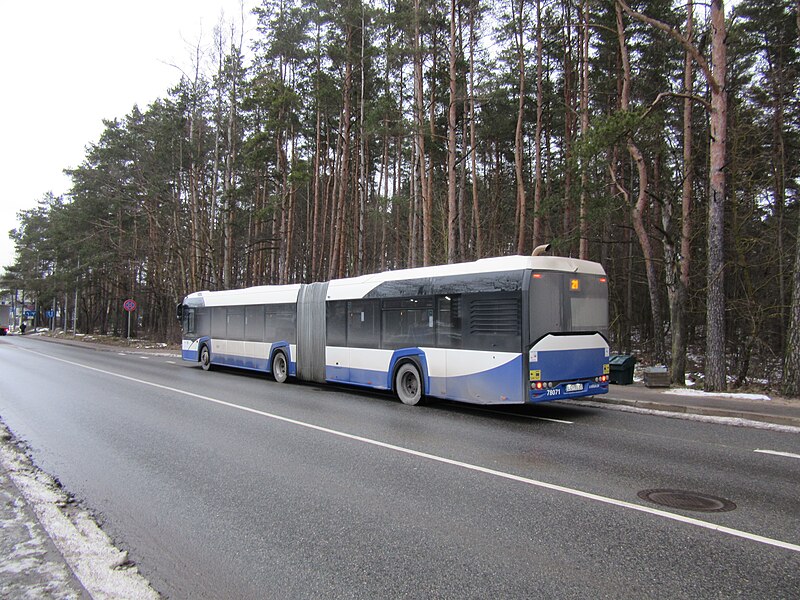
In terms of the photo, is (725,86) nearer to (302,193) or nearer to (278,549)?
(278,549)

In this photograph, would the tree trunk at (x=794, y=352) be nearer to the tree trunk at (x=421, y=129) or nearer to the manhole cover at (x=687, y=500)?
the manhole cover at (x=687, y=500)

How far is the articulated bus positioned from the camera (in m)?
9.58

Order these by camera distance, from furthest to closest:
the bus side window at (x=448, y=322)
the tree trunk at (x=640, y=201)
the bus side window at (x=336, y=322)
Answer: the tree trunk at (x=640, y=201), the bus side window at (x=336, y=322), the bus side window at (x=448, y=322)

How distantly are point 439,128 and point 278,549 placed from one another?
24588mm

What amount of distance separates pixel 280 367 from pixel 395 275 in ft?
18.6

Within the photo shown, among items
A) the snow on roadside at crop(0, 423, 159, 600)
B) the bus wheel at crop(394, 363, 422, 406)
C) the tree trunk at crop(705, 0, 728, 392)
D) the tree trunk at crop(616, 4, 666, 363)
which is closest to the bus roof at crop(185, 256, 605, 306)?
the bus wheel at crop(394, 363, 422, 406)

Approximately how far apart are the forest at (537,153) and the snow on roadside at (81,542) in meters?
12.1

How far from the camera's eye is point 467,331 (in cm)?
1049

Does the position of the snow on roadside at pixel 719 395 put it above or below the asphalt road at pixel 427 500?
above

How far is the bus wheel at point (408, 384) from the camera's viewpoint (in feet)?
37.7

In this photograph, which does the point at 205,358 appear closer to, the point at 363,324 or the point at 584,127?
the point at 363,324

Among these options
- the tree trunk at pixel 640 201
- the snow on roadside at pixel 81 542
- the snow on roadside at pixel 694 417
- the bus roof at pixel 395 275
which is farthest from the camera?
the tree trunk at pixel 640 201

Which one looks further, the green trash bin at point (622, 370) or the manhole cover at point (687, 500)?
the green trash bin at point (622, 370)

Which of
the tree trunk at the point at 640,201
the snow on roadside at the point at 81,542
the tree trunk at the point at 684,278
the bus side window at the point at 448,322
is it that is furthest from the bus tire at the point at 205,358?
the tree trunk at the point at 684,278
